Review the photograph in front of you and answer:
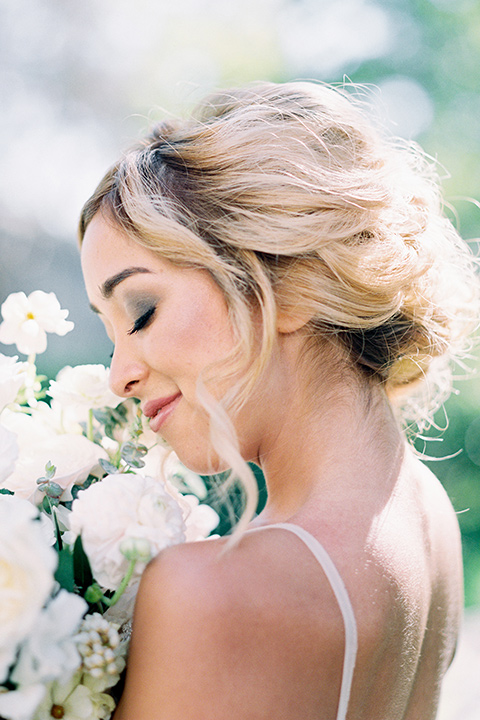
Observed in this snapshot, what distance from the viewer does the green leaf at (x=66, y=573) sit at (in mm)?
906

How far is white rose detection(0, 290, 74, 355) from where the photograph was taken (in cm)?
146

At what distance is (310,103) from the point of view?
4.85 ft

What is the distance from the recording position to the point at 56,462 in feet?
4.12

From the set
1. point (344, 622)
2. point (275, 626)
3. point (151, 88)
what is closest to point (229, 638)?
point (275, 626)

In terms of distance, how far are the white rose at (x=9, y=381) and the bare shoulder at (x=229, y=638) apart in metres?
0.54

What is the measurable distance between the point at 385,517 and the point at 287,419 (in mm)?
337

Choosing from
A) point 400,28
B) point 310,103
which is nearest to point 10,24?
point 400,28

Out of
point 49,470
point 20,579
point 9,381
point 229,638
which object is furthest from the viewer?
point 9,381

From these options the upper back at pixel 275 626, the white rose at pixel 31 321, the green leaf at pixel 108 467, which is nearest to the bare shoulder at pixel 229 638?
the upper back at pixel 275 626

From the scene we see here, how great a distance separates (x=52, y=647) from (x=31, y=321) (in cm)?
88

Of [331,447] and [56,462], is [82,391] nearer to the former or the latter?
[56,462]

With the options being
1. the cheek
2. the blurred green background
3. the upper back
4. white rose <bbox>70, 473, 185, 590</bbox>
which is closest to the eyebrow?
the cheek

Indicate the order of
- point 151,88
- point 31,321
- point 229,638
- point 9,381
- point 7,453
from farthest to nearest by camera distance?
point 151,88
point 31,321
point 9,381
point 7,453
point 229,638

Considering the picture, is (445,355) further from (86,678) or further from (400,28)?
(400,28)
